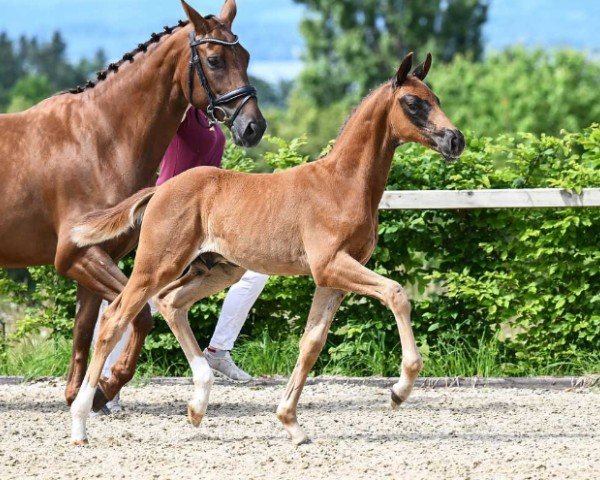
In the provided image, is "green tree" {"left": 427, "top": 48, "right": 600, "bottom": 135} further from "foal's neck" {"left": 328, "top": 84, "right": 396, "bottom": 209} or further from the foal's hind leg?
the foal's hind leg

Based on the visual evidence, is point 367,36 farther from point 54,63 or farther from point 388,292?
point 388,292

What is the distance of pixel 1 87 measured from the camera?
80188 millimetres

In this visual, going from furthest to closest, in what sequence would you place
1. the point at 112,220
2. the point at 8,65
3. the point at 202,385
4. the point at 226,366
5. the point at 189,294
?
the point at 8,65 < the point at 226,366 < the point at 189,294 < the point at 112,220 < the point at 202,385

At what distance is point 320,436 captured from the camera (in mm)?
5570

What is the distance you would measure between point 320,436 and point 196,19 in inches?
92.3

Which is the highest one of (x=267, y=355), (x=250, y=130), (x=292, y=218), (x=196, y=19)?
(x=196, y=19)

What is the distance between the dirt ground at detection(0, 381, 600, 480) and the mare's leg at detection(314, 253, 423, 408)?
367 millimetres

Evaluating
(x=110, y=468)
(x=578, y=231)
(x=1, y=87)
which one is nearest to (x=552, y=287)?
(x=578, y=231)

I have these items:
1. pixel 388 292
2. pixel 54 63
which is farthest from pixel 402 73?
pixel 54 63

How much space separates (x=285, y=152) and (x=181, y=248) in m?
2.40

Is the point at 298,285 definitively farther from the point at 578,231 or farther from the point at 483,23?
the point at 483,23

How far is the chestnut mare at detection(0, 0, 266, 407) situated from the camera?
584cm

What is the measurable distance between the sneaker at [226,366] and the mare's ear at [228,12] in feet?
7.35

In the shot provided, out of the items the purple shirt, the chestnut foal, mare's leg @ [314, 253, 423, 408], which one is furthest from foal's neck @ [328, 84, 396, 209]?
the purple shirt
